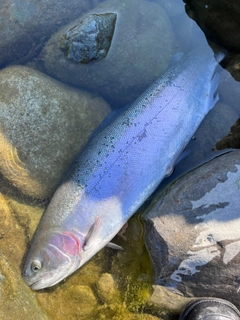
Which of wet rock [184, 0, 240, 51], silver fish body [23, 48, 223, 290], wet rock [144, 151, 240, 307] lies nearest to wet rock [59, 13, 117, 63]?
Answer: silver fish body [23, 48, 223, 290]

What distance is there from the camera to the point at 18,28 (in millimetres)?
3754

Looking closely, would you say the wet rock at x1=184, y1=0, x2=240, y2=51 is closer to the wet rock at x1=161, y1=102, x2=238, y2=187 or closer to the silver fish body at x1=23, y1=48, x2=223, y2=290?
the silver fish body at x1=23, y1=48, x2=223, y2=290

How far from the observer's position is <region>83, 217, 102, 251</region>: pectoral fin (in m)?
2.83

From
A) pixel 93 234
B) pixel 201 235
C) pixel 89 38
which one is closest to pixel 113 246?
pixel 93 234

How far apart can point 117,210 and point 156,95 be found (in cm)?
128

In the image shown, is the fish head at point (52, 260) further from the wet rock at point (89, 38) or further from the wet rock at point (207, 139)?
the wet rock at point (89, 38)

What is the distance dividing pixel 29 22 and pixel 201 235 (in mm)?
3244

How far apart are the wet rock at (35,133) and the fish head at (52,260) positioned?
0.68m

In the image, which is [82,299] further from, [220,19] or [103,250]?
[220,19]

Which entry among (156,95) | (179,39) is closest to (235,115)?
(156,95)

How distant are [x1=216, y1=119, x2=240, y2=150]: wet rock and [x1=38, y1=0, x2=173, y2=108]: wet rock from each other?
1130 millimetres

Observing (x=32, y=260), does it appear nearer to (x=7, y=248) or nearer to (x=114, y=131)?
(x=7, y=248)

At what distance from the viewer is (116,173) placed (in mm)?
Answer: 2969

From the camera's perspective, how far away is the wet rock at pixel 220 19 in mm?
3133
